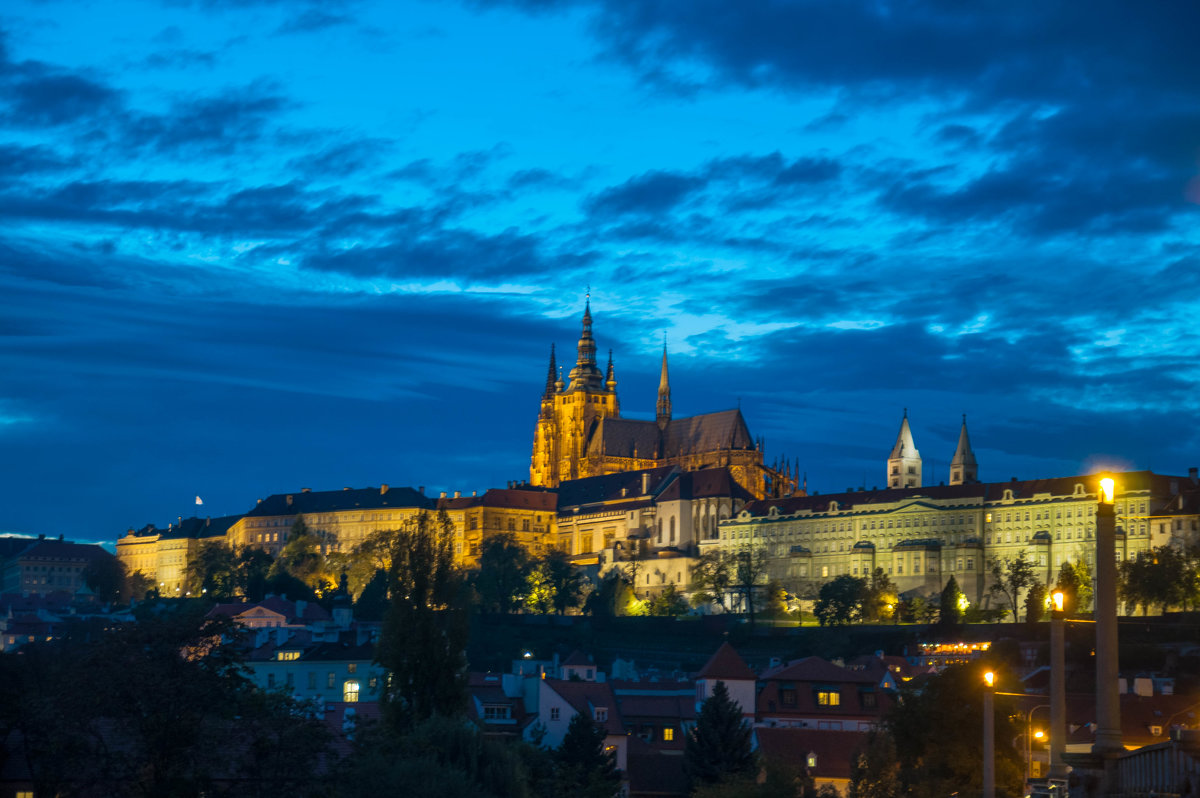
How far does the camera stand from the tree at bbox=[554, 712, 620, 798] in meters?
64.1

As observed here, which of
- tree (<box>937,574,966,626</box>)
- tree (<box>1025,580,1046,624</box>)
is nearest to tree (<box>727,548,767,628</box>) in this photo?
tree (<box>937,574,966,626</box>)

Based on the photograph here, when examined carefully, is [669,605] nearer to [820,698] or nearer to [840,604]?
[840,604]

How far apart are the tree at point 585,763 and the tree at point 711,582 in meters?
115

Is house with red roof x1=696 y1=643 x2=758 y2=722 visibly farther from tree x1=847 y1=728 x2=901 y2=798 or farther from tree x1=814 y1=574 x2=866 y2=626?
tree x1=814 y1=574 x2=866 y2=626

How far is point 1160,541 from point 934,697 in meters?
Answer: 120

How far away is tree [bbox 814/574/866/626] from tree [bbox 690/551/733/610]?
21.0m

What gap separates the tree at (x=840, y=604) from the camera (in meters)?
159

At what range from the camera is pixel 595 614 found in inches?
6850

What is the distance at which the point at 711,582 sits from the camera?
7505 inches

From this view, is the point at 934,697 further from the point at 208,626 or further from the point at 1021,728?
the point at 208,626

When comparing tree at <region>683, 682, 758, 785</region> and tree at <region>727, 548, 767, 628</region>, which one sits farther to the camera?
tree at <region>727, 548, 767, 628</region>

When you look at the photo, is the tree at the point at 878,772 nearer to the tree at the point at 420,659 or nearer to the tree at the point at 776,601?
the tree at the point at 420,659

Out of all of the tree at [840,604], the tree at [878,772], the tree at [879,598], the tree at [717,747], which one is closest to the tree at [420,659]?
the tree at [717,747]

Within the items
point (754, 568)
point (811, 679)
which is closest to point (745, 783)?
point (811, 679)
